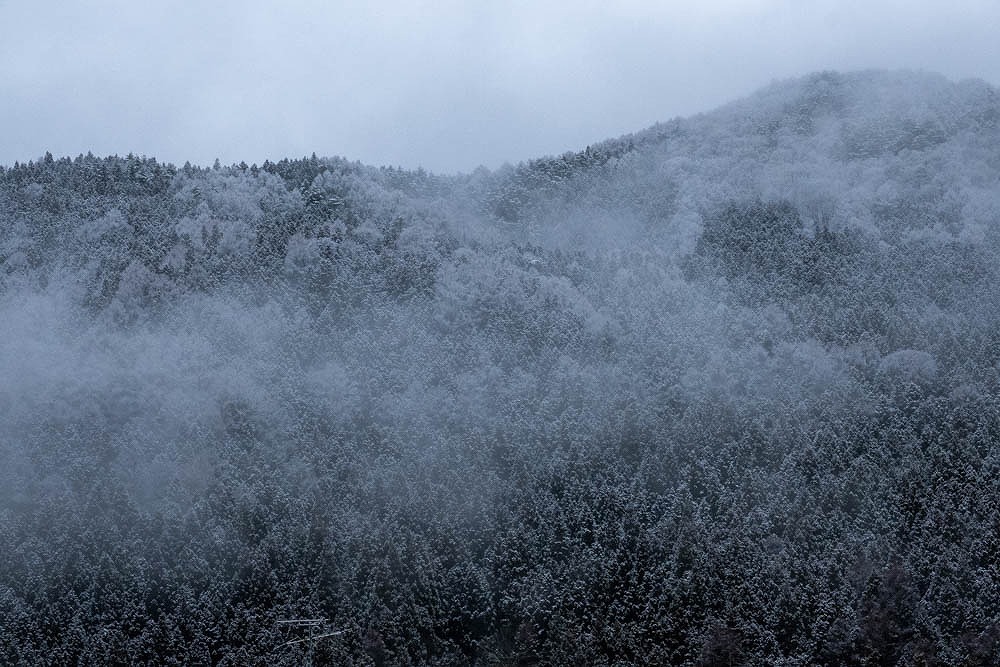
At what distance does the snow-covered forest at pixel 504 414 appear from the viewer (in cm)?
7081

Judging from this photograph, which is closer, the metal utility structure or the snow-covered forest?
the metal utility structure

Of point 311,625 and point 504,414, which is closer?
point 311,625

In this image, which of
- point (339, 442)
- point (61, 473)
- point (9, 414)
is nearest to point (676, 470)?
point (339, 442)

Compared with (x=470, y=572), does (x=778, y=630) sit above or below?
below

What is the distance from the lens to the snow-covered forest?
2788 inches

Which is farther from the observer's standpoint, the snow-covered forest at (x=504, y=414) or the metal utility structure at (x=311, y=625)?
the snow-covered forest at (x=504, y=414)

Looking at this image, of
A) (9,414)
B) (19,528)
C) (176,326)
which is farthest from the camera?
(176,326)

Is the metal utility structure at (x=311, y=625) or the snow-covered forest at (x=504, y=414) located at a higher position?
the snow-covered forest at (x=504, y=414)

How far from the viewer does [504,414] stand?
300 ft

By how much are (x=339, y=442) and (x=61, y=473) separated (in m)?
23.3

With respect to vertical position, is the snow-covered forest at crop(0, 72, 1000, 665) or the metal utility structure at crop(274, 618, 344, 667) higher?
the snow-covered forest at crop(0, 72, 1000, 665)

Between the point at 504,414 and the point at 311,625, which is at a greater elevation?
the point at 504,414

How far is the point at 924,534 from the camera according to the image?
72.2 meters

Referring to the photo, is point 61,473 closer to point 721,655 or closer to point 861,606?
point 721,655
